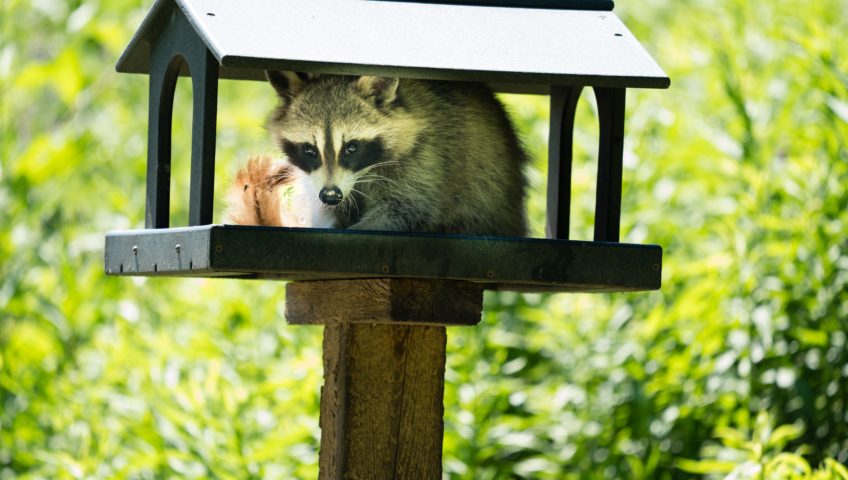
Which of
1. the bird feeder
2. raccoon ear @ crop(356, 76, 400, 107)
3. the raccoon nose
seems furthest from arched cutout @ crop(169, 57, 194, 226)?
the raccoon nose

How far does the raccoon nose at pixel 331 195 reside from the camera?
282 centimetres

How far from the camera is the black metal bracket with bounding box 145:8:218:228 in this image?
111 inches

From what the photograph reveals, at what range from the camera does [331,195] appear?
2.83m

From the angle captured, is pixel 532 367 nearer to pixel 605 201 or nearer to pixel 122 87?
pixel 605 201

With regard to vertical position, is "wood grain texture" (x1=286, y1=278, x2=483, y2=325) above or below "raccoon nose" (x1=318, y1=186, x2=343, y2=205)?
below

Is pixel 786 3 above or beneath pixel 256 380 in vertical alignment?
above

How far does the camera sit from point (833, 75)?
4.78 m

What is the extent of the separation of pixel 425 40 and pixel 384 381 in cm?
85

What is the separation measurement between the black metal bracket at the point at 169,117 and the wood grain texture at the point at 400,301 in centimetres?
43

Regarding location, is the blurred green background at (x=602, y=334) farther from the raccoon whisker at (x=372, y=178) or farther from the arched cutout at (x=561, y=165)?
the raccoon whisker at (x=372, y=178)

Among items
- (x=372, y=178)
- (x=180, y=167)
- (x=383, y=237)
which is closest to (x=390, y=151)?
(x=372, y=178)

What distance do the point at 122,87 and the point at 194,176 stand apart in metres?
5.10

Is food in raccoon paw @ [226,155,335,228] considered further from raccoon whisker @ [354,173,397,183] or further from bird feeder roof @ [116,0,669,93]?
bird feeder roof @ [116,0,669,93]

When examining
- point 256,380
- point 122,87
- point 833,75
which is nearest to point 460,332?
point 256,380
